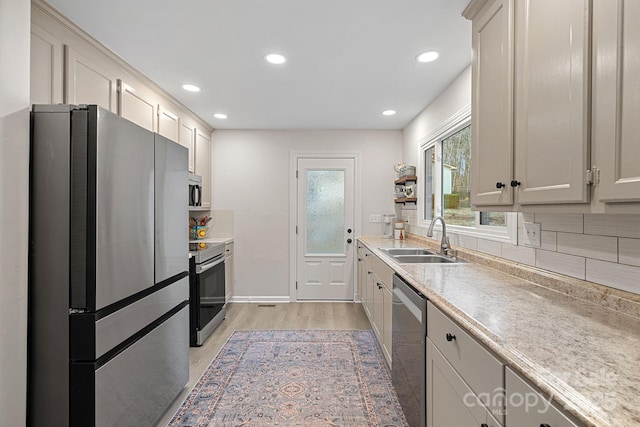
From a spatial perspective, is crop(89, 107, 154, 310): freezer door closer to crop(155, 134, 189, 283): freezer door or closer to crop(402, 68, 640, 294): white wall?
crop(155, 134, 189, 283): freezer door

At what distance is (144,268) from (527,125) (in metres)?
1.99

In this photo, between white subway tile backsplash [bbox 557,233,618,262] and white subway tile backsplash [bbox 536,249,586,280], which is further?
white subway tile backsplash [bbox 536,249,586,280]

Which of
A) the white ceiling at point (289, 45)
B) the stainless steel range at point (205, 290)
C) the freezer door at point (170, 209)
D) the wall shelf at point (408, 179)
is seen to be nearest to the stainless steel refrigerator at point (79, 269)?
the freezer door at point (170, 209)

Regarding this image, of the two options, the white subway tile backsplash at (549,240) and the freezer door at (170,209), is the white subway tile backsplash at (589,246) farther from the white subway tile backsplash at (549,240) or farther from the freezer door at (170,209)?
the freezer door at (170,209)

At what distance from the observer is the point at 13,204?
1306 millimetres

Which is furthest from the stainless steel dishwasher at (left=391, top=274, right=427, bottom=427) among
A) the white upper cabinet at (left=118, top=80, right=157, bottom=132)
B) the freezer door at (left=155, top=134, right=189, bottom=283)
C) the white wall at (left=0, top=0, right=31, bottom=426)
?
the white upper cabinet at (left=118, top=80, right=157, bottom=132)

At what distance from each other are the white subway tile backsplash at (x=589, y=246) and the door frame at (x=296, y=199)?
305 centimetres

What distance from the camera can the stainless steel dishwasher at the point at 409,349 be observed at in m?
1.61

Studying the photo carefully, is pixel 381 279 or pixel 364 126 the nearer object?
pixel 381 279

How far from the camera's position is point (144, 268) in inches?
70.7

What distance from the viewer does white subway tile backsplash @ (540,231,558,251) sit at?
1.61 m

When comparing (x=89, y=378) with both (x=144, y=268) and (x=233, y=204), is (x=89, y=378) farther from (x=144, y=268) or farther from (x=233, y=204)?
(x=233, y=204)

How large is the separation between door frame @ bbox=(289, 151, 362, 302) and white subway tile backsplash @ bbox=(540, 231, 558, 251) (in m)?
2.92

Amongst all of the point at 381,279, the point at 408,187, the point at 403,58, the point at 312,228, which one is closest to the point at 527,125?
the point at 403,58
